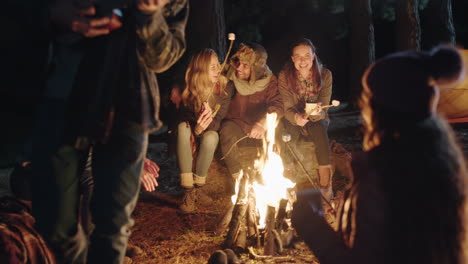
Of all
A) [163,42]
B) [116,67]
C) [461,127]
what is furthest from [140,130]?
[461,127]

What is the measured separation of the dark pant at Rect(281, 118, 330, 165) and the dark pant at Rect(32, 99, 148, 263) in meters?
3.18

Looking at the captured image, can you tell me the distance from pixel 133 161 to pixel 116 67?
19.3 inches

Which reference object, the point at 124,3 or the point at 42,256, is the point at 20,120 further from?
the point at 124,3

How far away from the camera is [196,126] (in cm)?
464

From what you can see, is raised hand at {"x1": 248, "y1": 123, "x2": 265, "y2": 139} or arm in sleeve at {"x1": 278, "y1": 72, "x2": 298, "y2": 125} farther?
arm in sleeve at {"x1": 278, "y1": 72, "x2": 298, "y2": 125}

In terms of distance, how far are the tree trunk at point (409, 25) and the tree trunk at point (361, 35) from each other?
0.73 meters

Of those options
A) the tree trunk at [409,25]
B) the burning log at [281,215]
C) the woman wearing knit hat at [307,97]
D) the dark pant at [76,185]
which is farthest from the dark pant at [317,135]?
the tree trunk at [409,25]

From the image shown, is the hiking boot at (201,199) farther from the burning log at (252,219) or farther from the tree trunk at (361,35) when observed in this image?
the tree trunk at (361,35)

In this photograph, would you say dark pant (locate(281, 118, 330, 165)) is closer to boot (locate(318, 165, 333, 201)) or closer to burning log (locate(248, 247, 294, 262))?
boot (locate(318, 165, 333, 201))

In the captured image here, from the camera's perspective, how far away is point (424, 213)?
5.47 feet

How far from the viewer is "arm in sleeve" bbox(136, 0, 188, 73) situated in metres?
1.95

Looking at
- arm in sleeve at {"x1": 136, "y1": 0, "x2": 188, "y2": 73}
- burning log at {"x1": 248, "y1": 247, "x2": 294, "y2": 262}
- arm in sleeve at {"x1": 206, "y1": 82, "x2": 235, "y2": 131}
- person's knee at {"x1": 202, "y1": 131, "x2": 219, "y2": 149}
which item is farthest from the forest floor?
arm in sleeve at {"x1": 136, "y1": 0, "x2": 188, "y2": 73}

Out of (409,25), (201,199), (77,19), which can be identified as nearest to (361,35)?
(409,25)

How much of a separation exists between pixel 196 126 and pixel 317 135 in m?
1.49
